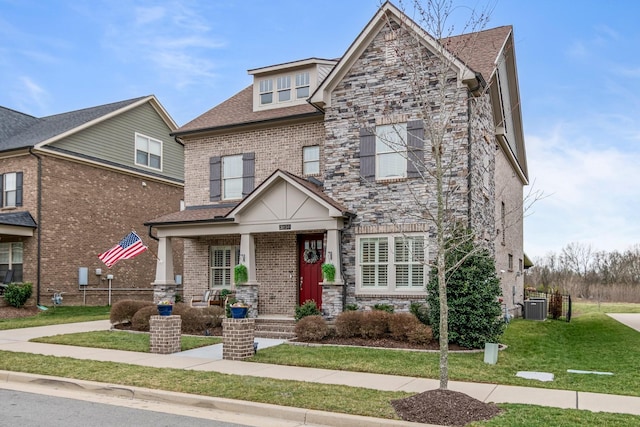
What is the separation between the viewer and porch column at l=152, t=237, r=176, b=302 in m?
18.2

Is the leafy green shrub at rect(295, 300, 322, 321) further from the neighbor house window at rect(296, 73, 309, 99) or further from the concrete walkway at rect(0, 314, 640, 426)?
the neighbor house window at rect(296, 73, 309, 99)

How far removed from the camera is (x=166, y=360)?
11477 millimetres

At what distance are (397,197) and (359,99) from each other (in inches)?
117

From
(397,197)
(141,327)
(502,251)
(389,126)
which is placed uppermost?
(389,126)

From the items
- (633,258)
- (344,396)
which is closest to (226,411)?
(344,396)

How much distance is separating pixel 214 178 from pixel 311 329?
7826 mm

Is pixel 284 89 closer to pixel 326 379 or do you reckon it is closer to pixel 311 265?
pixel 311 265

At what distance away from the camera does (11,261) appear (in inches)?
916

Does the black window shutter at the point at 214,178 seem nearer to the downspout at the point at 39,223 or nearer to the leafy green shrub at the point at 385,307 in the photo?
the leafy green shrub at the point at 385,307

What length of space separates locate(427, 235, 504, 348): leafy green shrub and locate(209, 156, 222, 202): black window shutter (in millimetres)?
8827

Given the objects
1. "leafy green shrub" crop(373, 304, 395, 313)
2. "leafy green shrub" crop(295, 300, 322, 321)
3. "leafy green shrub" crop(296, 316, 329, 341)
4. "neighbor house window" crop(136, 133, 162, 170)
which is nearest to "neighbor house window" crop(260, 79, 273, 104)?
"leafy green shrub" crop(295, 300, 322, 321)

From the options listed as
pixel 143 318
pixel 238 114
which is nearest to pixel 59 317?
pixel 143 318

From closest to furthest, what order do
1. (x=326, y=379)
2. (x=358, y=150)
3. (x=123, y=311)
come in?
(x=326, y=379) < (x=358, y=150) < (x=123, y=311)

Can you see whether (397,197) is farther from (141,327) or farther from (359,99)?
(141,327)
